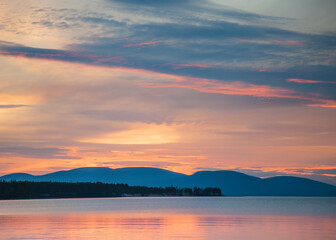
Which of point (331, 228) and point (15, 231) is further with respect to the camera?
point (331, 228)

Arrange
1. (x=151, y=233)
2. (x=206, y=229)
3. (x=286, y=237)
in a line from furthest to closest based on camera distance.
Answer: (x=206, y=229)
(x=151, y=233)
(x=286, y=237)

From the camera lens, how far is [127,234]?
51062 millimetres

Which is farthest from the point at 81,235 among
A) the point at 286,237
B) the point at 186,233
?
the point at 286,237

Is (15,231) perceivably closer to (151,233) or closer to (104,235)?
(104,235)

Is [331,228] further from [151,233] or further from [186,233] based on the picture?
[151,233]

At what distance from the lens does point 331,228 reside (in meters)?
59.0

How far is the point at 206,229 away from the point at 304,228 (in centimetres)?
1163

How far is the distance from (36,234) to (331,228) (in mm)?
33380

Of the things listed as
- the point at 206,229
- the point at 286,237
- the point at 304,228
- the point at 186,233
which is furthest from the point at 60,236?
the point at 304,228

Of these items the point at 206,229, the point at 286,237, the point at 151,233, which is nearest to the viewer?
the point at 286,237

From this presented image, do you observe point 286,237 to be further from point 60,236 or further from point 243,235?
point 60,236

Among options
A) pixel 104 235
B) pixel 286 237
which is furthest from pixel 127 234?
pixel 286 237

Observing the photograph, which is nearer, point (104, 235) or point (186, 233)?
point (104, 235)

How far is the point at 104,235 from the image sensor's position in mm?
50125
